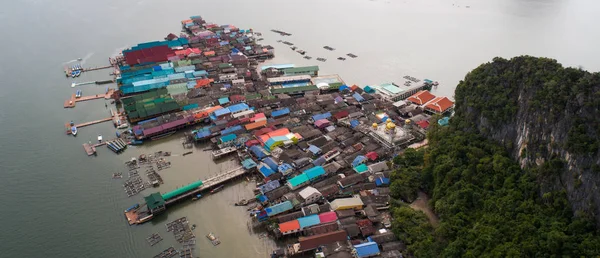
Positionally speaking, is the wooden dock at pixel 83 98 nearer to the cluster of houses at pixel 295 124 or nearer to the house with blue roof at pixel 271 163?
the cluster of houses at pixel 295 124

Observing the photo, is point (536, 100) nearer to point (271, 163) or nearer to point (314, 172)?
point (314, 172)

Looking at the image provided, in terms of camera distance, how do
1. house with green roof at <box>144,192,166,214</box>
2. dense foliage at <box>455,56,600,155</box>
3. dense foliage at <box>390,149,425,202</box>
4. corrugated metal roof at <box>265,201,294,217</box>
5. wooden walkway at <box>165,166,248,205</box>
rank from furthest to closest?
1. wooden walkway at <box>165,166,248,205</box>
2. dense foliage at <box>390,149,425,202</box>
3. house with green roof at <box>144,192,166,214</box>
4. corrugated metal roof at <box>265,201,294,217</box>
5. dense foliage at <box>455,56,600,155</box>

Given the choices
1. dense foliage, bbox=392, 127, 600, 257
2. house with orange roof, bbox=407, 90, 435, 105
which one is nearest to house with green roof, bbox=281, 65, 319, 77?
house with orange roof, bbox=407, 90, 435, 105

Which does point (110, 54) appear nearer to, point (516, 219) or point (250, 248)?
point (250, 248)

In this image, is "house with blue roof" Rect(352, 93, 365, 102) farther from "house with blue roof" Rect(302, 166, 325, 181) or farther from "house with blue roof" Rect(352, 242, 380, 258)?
"house with blue roof" Rect(352, 242, 380, 258)

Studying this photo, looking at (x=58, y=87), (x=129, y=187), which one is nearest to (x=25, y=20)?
(x=58, y=87)

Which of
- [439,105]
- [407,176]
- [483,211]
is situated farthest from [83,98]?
[483,211]
